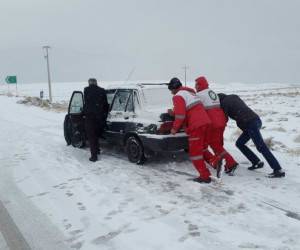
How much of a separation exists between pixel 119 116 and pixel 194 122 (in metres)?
2.58

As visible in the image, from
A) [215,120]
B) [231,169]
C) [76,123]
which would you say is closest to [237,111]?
[215,120]

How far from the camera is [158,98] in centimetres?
884

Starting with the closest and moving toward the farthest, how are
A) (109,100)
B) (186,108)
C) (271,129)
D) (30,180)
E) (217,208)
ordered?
1. (217,208)
2. (186,108)
3. (30,180)
4. (109,100)
5. (271,129)

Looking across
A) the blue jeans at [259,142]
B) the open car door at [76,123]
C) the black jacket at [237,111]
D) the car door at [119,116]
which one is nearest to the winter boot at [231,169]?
the blue jeans at [259,142]

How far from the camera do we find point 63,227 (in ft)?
17.3

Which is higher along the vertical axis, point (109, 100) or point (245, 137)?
point (109, 100)

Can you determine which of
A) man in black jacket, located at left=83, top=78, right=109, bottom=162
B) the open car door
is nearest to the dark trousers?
man in black jacket, located at left=83, top=78, right=109, bottom=162

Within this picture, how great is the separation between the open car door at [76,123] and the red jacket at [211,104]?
396 centimetres

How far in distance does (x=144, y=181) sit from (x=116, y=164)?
5.12 ft

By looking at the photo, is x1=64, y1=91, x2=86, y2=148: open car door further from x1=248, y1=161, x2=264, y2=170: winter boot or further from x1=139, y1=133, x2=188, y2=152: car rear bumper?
x1=248, y1=161, x2=264, y2=170: winter boot

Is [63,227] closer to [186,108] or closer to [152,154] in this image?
[186,108]

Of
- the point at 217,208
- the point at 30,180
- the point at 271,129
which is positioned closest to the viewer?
the point at 217,208

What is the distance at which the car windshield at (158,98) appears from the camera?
8.72 metres

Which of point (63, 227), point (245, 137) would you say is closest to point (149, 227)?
point (63, 227)
